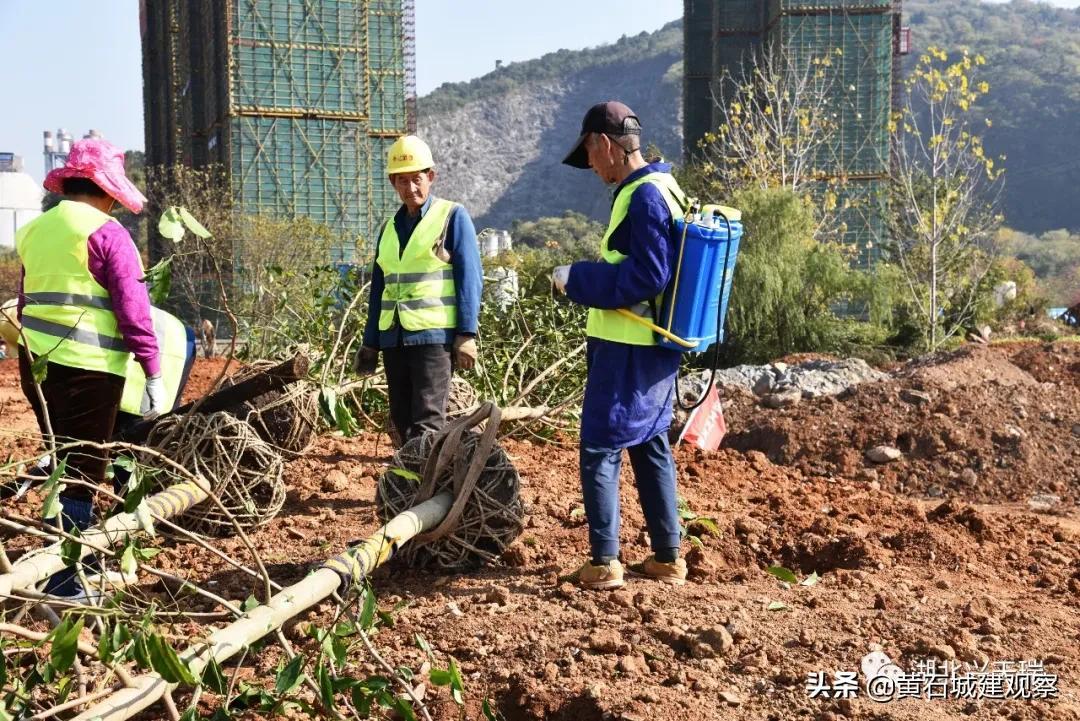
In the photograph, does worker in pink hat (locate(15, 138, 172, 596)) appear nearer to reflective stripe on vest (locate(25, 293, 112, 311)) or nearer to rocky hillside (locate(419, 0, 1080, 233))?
reflective stripe on vest (locate(25, 293, 112, 311))

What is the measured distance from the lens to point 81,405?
15.3 ft

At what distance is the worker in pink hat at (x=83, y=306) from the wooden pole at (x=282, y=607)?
121 centimetres

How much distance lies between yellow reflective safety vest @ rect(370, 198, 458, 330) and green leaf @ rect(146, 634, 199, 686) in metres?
3.07

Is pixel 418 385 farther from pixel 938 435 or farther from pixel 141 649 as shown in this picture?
pixel 938 435

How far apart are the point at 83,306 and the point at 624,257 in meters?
2.06

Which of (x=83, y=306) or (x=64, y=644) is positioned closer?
(x=64, y=644)

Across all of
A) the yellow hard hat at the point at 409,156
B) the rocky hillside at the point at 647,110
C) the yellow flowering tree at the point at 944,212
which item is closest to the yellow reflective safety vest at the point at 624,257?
the yellow hard hat at the point at 409,156

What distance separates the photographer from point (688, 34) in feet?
133

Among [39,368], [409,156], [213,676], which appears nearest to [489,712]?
[213,676]

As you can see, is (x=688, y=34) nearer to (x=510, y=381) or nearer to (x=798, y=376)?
(x=798, y=376)

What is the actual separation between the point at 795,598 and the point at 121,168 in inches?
120

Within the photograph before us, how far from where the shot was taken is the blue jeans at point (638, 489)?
4.44 meters

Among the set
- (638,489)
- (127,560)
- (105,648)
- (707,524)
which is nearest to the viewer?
(105,648)

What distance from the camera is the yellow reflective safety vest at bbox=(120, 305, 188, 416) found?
16.8 ft
